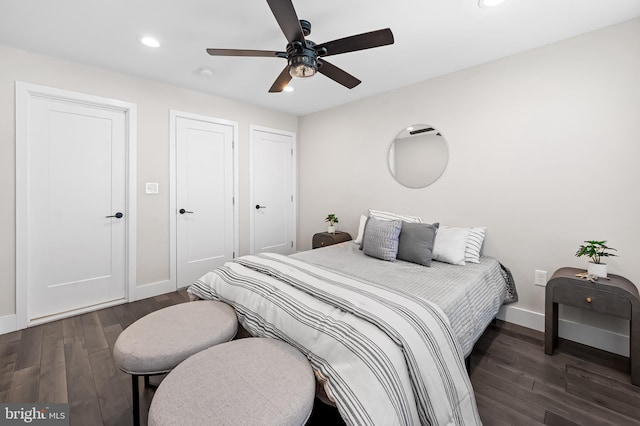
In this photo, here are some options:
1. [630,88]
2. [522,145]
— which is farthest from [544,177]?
[630,88]

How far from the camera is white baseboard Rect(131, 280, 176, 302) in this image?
3.14m

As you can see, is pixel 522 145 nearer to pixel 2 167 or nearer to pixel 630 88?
pixel 630 88

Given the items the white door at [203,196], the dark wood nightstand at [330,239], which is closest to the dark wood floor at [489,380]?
the white door at [203,196]

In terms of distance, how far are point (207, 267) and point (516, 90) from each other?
395 centimetres

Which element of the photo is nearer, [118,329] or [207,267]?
[118,329]

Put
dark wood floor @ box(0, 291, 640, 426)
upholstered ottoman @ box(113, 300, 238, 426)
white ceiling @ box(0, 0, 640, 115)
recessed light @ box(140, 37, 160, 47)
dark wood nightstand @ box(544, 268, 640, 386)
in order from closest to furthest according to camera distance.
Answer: upholstered ottoman @ box(113, 300, 238, 426) → dark wood floor @ box(0, 291, 640, 426) → dark wood nightstand @ box(544, 268, 640, 386) → white ceiling @ box(0, 0, 640, 115) → recessed light @ box(140, 37, 160, 47)

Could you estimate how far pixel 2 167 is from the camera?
239 cm

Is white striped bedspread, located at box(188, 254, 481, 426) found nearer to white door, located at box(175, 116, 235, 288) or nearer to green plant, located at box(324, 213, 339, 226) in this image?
white door, located at box(175, 116, 235, 288)

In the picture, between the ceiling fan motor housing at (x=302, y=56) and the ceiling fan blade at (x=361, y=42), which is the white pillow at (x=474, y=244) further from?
the ceiling fan motor housing at (x=302, y=56)

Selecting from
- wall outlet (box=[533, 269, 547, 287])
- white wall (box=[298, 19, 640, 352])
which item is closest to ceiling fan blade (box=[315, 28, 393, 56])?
white wall (box=[298, 19, 640, 352])

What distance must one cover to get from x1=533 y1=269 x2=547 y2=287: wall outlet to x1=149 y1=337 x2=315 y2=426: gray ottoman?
2310mm

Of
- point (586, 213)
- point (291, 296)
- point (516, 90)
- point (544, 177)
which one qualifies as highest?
point (516, 90)

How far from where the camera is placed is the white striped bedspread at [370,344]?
3.63 feet

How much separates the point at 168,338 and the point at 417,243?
6.57 feet
